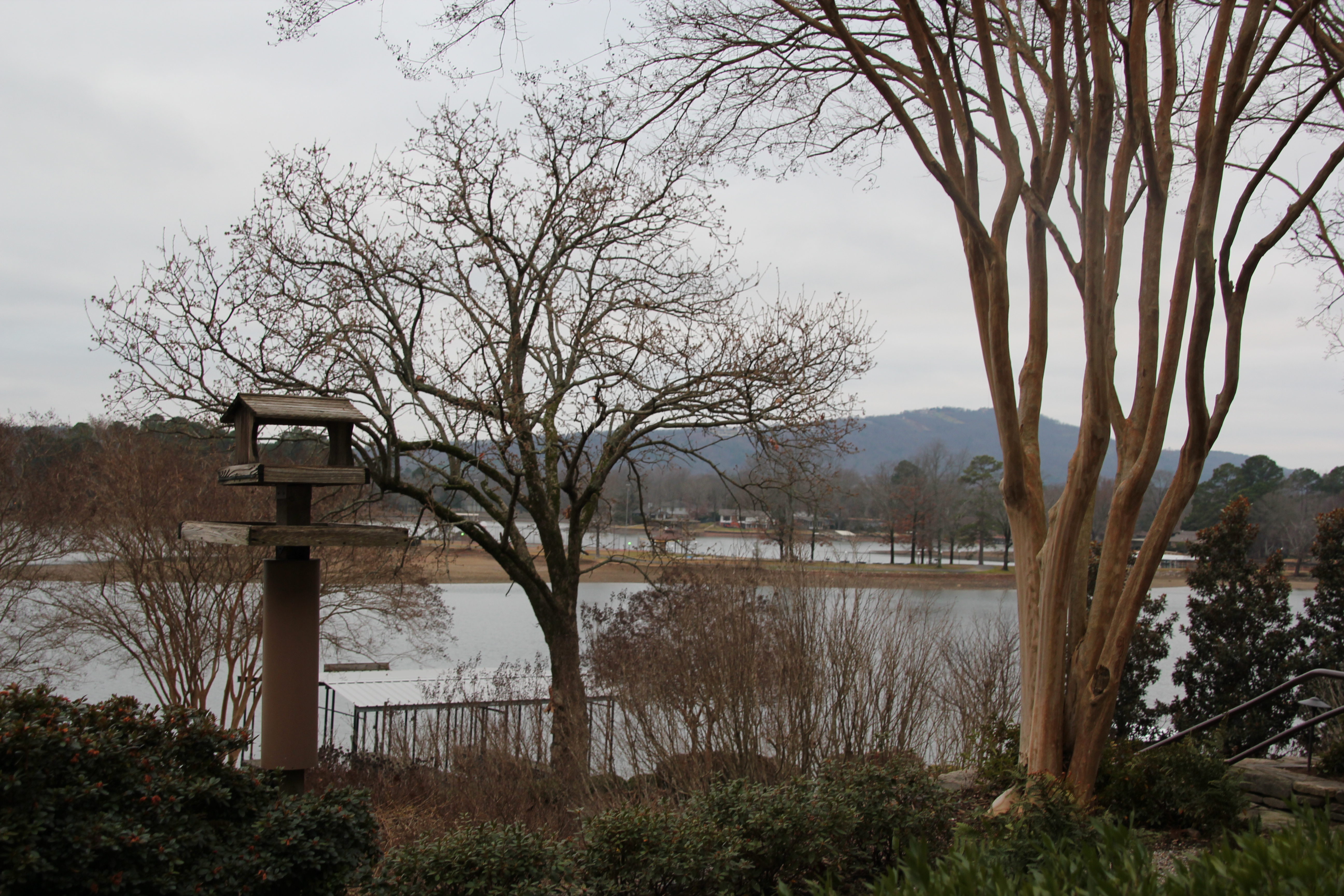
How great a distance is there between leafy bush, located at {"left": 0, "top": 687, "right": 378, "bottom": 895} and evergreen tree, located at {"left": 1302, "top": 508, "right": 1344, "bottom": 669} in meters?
12.9

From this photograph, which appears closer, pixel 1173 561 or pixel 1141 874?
pixel 1141 874

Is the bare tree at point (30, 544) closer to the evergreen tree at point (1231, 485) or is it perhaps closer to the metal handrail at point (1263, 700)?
the metal handrail at point (1263, 700)

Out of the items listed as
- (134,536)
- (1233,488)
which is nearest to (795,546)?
(134,536)

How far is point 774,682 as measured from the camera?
8453 mm

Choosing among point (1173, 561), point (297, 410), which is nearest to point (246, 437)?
point (297, 410)

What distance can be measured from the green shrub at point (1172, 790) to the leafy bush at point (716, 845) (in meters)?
1.87

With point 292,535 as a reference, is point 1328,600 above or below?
below

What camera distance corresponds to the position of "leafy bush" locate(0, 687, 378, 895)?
2.45m

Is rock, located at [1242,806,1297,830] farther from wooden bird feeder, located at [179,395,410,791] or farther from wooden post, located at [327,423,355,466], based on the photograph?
wooden post, located at [327,423,355,466]

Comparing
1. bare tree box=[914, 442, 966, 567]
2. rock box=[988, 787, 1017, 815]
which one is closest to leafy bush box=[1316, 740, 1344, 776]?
rock box=[988, 787, 1017, 815]

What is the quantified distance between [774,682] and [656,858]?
5160 millimetres

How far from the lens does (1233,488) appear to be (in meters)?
28.2

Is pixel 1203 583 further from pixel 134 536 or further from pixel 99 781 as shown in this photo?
pixel 134 536

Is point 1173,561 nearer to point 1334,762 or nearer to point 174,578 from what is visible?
point 1334,762
